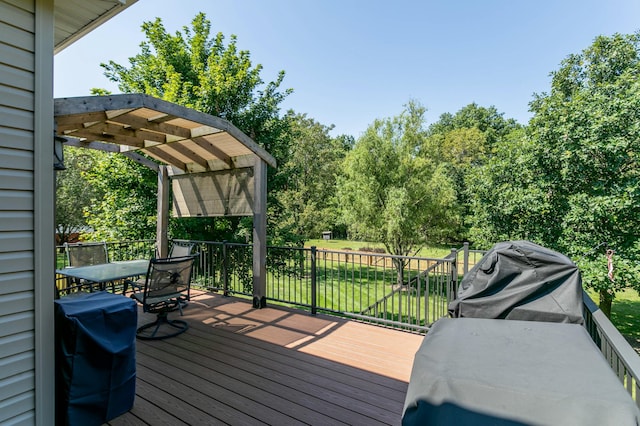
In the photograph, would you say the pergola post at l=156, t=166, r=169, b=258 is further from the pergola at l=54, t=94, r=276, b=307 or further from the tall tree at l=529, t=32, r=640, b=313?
the tall tree at l=529, t=32, r=640, b=313

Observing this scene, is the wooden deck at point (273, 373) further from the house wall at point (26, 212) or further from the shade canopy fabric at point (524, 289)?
the shade canopy fabric at point (524, 289)

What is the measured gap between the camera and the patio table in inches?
143

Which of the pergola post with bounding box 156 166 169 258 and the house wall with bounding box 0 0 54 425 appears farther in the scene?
the pergola post with bounding box 156 166 169 258

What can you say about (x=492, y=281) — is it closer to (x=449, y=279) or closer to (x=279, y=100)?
Answer: (x=449, y=279)

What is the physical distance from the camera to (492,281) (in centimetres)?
221

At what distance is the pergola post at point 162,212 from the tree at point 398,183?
25.4ft

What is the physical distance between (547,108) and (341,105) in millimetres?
9751

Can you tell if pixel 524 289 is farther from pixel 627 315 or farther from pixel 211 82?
pixel 627 315

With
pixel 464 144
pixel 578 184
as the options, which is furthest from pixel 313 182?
pixel 578 184

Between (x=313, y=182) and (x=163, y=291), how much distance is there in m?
17.1

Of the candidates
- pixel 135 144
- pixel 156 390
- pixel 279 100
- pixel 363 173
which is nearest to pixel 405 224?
pixel 363 173

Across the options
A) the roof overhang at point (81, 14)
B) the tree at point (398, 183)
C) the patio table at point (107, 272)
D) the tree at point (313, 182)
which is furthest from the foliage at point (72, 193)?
the roof overhang at point (81, 14)

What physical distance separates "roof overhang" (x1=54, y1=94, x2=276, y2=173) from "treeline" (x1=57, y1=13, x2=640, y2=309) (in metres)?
A: 3.69

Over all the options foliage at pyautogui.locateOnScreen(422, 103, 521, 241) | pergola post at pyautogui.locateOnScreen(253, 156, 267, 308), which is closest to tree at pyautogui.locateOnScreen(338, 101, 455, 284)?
foliage at pyautogui.locateOnScreen(422, 103, 521, 241)
